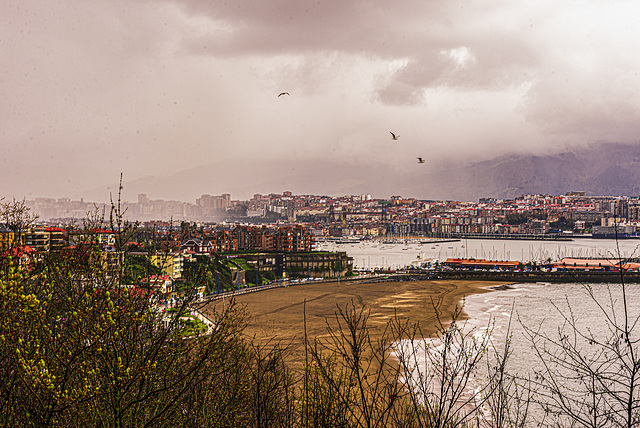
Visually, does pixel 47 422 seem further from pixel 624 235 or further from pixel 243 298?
pixel 624 235

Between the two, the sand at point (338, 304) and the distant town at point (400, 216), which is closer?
the sand at point (338, 304)

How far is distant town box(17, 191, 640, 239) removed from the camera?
199ft

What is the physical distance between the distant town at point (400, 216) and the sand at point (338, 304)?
29686mm

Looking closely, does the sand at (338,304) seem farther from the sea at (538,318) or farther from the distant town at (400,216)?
the distant town at (400,216)

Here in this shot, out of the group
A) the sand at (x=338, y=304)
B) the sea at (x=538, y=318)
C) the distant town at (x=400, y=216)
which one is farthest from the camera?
the distant town at (x=400, y=216)

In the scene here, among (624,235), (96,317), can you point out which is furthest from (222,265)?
(624,235)

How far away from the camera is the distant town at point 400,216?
60.7 m

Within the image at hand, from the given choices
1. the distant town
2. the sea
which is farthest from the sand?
the distant town

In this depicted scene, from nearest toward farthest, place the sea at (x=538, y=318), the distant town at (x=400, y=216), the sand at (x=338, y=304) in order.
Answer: the sea at (x=538, y=318) < the sand at (x=338, y=304) < the distant town at (x=400, y=216)

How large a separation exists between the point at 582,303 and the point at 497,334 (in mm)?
5640

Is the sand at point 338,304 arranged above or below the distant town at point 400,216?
below

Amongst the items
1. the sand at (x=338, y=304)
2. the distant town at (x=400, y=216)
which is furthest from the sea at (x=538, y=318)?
the distant town at (x=400, y=216)

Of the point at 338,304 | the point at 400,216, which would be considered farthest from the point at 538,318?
the point at 400,216

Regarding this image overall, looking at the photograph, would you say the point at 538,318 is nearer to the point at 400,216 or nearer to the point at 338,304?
the point at 338,304
